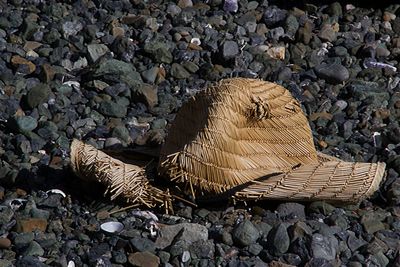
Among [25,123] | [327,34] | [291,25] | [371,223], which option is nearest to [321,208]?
[371,223]

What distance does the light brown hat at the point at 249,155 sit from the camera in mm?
4875

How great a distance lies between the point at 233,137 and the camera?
4898mm

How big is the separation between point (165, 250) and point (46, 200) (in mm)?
660

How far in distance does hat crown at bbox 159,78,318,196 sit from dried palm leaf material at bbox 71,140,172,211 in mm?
102

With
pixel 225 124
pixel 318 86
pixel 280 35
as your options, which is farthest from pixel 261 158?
pixel 280 35

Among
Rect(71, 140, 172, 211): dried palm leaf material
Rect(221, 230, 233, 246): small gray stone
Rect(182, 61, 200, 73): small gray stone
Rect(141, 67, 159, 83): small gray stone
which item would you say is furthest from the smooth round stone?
Rect(182, 61, 200, 73): small gray stone

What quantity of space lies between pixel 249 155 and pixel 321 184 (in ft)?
1.02

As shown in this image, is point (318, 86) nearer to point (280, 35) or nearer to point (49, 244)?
point (280, 35)

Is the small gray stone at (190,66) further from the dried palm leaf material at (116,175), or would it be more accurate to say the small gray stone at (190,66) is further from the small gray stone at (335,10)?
the dried palm leaf material at (116,175)

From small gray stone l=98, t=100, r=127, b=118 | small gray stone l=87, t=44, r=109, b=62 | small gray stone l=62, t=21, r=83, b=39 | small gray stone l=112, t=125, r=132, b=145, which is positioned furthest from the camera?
small gray stone l=62, t=21, r=83, b=39

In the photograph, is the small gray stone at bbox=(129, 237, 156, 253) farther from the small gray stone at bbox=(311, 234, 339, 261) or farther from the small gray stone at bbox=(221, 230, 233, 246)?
the small gray stone at bbox=(311, 234, 339, 261)

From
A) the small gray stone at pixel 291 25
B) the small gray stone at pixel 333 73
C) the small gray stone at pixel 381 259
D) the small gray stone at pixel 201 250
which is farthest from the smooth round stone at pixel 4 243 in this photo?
the small gray stone at pixel 291 25

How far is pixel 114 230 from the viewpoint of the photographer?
473 cm

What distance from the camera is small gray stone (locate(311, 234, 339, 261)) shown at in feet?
14.9
